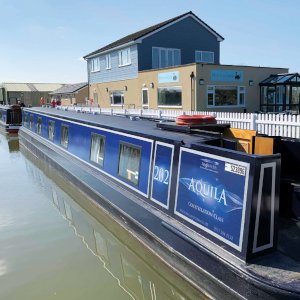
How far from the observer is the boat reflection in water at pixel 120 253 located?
4.10 metres

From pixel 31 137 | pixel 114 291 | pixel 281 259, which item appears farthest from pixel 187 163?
pixel 31 137

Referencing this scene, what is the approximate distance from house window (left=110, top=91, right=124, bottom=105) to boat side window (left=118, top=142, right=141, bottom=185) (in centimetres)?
1830

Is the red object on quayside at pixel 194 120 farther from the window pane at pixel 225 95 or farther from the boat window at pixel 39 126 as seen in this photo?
the window pane at pixel 225 95

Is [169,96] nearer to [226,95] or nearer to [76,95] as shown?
[226,95]

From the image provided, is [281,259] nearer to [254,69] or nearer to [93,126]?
[93,126]

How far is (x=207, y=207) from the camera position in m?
3.57

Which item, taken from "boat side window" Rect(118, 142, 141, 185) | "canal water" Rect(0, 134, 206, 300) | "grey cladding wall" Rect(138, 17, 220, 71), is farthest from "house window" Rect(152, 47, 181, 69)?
"boat side window" Rect(118, 142, 141, 185)

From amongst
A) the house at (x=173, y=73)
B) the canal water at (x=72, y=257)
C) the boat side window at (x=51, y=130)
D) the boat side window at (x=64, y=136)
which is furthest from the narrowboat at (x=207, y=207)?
the house at (x=173, y=73)

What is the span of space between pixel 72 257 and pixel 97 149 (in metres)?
2.31

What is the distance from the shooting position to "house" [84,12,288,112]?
17547 mm

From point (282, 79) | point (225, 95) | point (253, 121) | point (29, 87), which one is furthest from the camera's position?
point (29, 87)

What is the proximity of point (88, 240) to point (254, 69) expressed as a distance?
51.4ft

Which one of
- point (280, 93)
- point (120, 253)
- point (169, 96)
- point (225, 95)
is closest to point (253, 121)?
point (120, 253)

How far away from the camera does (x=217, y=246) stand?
3428 mm
